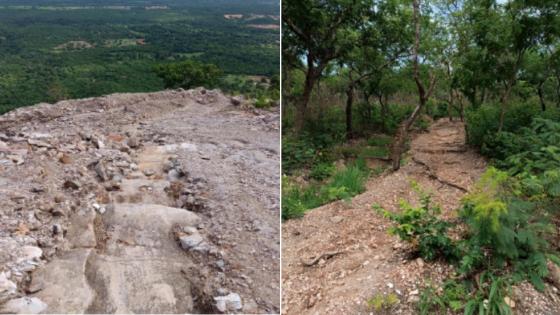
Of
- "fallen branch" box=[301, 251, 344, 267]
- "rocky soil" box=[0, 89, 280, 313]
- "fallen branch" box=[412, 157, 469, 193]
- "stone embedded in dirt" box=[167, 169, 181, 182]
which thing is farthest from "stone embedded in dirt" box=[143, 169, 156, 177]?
"fallen branch" box=[412, 157, 469, 193]

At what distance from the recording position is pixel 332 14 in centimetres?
687

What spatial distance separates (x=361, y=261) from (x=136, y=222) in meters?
1.73

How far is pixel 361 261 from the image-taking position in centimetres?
362

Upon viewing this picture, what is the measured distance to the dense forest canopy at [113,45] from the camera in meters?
9.32

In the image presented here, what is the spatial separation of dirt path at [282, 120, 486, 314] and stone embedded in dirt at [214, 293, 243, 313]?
0.89 meters

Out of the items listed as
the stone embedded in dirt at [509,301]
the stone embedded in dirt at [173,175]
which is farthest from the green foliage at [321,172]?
the stone embedded in dirt at [509,301]

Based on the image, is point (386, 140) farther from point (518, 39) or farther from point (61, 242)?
point (61, 242)

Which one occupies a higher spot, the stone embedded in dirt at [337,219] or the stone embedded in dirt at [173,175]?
the stone embedded in dirt at [173,175]

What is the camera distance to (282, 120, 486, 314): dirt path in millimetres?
3131

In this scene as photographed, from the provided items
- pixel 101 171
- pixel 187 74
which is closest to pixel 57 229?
pixel 101 171

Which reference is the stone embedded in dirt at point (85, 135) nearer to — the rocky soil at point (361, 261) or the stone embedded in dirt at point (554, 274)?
the rocky soil at point (361, 261)

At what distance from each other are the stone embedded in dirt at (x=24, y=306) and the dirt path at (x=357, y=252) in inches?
61.8

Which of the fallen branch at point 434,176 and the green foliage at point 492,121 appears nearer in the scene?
the fallen branch at point 434,176

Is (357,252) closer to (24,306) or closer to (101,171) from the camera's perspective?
(101,171)
